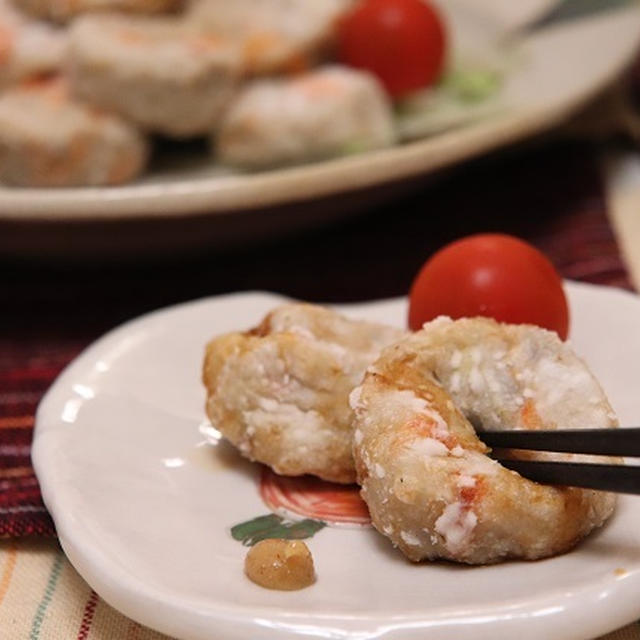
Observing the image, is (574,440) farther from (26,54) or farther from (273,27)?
(26,54)

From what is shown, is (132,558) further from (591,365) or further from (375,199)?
(375,199)

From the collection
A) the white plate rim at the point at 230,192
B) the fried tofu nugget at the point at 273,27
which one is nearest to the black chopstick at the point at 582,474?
the white plate rim at the point at 230,192

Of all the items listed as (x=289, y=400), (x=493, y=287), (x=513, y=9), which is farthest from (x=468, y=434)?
(x=513, y=9)

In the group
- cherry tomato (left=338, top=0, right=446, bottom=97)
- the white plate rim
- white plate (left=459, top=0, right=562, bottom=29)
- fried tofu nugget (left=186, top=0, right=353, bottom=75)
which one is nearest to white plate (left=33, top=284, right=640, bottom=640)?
the white plate rim

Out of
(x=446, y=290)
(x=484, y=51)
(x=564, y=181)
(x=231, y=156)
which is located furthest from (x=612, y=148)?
(x=446, y=290)

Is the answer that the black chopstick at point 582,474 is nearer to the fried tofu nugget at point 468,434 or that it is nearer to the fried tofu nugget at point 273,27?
the fried tofu nugget at point 468,434

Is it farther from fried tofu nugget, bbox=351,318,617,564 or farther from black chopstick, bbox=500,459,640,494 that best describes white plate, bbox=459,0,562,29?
black chopstick, bbox=500,459,640,494
